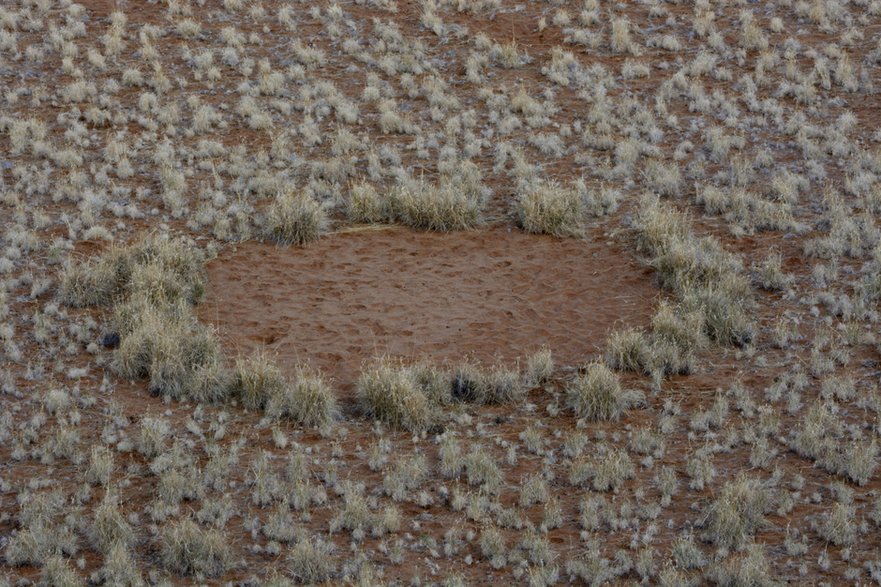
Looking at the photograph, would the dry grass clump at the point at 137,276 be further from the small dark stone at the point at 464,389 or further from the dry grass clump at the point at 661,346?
the dry grass clump at the point at 661,346

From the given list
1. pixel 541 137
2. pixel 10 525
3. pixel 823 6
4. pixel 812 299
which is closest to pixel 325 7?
pixel 541 137

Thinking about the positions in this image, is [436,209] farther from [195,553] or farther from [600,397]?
[195,553]

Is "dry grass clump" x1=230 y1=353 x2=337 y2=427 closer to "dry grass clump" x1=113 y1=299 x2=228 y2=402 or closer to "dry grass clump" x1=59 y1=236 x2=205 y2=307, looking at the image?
"dry grass clump" x1=113 y1=299 x2=228 y2=402

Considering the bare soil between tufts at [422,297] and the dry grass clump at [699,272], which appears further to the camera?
the dry grass clump at [699,272]

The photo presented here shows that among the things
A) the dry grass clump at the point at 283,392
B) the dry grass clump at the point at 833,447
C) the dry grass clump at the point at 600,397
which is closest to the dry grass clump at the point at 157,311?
the dry grass clump at the point at 283,392

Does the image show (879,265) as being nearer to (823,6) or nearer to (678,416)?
(678,416)

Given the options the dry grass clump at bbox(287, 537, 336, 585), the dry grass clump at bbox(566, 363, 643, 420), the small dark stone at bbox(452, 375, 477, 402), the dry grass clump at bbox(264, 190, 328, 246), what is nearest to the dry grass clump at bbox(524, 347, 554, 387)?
the dry grass clump at bbox(566, 363, 643, 420)
